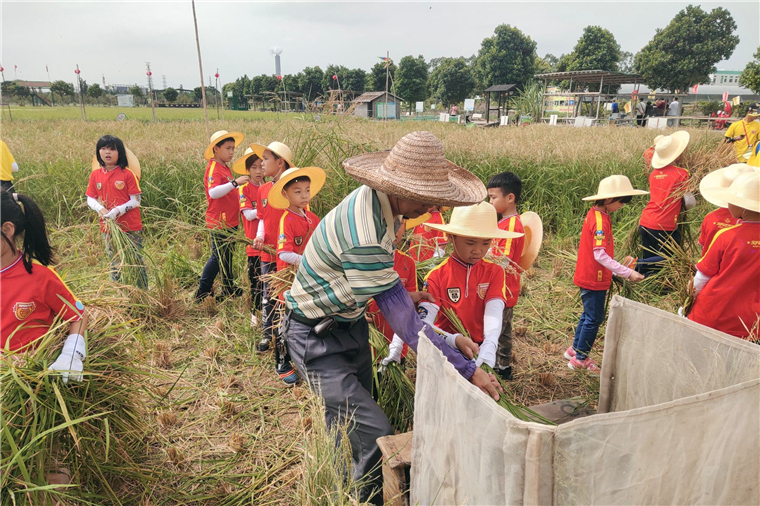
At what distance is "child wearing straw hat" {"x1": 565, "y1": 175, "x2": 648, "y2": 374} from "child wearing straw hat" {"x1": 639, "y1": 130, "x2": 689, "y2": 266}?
131cm

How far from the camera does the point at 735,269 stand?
9.04ft

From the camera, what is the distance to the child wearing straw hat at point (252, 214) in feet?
14.2

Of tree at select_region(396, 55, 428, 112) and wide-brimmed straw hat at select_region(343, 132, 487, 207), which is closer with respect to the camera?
wide-brimmed straw hat at select_region(343, 132, 487, 207)

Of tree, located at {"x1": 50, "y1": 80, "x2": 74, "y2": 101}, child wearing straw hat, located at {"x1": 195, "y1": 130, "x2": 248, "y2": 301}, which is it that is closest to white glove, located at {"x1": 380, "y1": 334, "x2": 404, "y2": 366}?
child wearing straw hat, located at {"x1": 195, "y1": 130, "x2": 248, "y2": 301}

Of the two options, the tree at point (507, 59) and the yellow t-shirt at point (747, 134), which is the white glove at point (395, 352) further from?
the tree at point (507, 59)

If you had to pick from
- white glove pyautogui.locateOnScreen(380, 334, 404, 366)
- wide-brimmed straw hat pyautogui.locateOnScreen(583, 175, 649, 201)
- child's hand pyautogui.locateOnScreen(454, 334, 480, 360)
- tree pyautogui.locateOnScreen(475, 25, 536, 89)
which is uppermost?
tree pyautogui.locateOnScreen(475, 25, 536, 89)

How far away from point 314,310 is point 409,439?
0.74 metres

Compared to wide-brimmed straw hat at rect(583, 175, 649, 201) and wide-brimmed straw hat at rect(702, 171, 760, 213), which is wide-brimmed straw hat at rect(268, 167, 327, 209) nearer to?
wide-brimmed straw hat at rect(583, 175, 649, 201)

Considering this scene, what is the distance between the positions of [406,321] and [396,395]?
102cm

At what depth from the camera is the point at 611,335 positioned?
6.99 feet

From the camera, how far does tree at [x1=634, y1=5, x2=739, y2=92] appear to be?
35.8 m

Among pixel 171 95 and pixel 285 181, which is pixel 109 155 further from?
Answer: pixel 171 95

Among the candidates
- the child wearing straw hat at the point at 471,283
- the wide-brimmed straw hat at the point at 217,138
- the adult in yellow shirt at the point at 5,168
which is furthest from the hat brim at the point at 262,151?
the adult in yellow shirt at the point at 5,168

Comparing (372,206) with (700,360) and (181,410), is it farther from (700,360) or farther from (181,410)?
(181,410)
